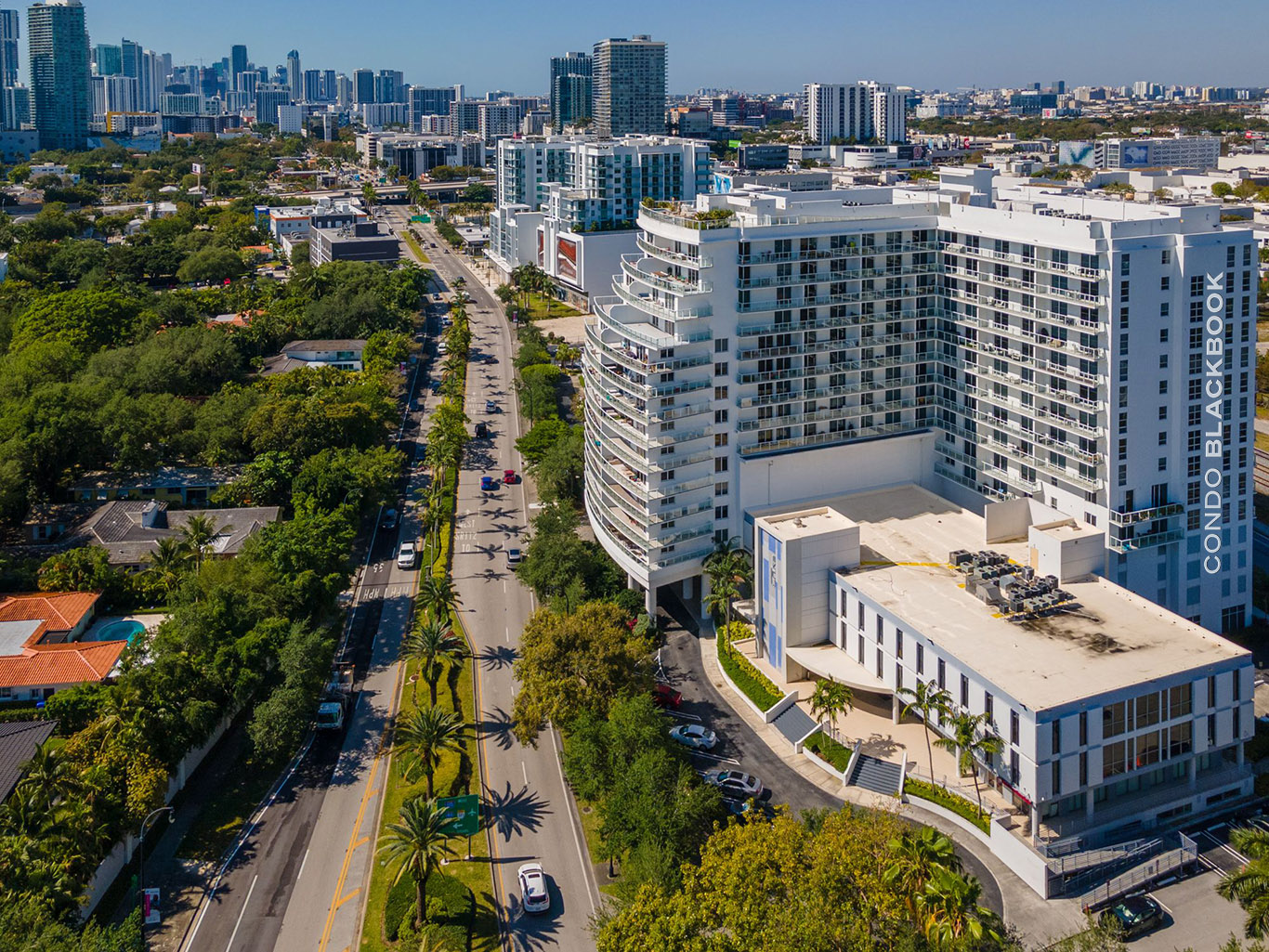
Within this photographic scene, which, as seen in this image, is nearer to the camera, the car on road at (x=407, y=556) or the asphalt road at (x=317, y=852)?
the asphalt road at (x=317, y=852)

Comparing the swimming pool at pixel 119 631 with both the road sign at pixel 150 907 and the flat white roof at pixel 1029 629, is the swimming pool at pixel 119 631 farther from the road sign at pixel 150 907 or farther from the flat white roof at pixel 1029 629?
the flat white roof at pixel 1029 629

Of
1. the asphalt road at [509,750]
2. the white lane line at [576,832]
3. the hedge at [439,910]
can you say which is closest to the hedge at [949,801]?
the white lane line at [576,832]

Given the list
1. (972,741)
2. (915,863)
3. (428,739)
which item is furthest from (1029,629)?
(428,739)

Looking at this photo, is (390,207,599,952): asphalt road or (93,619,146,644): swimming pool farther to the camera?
(93,619,146,644): swimming pool

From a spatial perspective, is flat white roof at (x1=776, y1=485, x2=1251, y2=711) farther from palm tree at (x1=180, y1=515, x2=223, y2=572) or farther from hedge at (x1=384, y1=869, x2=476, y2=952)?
palm tree at (x1=180, y1=515, x2=223, y2=572)

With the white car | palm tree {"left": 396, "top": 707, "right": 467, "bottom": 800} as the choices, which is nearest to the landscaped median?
palm tree {"left": 396, "top": 707, "right": 467, "bottom": 800}

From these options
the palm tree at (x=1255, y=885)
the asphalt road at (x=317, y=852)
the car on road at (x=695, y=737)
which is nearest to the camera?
the palm tree at (x=1255, y=885)

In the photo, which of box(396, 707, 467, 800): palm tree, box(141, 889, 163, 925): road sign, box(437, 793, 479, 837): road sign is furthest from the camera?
box(396, 707, 467, 800): palm tree
